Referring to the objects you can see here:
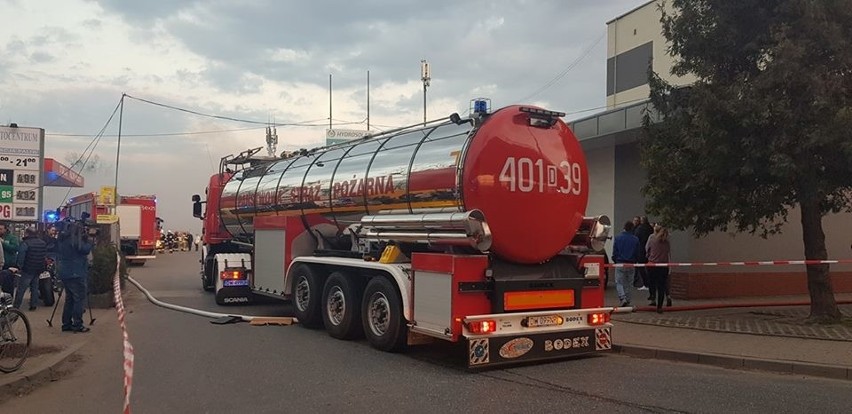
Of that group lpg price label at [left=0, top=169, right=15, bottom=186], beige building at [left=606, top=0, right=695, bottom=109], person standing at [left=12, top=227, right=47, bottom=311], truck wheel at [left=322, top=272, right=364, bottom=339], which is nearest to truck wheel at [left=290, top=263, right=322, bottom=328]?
truck wheel at [left=322, top=272, right=364, bottom=339]

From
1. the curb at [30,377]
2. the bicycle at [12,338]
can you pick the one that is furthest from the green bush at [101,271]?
the bicycle at [12,338]

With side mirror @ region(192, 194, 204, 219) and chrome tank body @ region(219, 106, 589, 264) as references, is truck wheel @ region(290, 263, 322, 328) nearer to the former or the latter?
chrome tank body @ region(219, 106, 589, 264)

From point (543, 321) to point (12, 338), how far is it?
590 centimetres

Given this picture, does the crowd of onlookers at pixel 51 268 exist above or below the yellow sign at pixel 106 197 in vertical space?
below

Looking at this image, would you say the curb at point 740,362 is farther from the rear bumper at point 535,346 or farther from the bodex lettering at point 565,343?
the bodex lettering at point 565,343

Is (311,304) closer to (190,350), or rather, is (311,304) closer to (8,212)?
(190,350)

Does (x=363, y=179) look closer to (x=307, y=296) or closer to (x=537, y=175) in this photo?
(x=307, y=296)

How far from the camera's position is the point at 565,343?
8.19 m

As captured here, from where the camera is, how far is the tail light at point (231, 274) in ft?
46.3

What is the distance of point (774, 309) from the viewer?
12.7 meters

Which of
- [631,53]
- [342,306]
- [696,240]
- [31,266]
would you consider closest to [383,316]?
[342,306]

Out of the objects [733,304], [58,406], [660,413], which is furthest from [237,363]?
[733,304]

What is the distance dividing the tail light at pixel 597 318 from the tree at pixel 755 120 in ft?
10.2

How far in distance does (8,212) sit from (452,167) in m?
15.9
